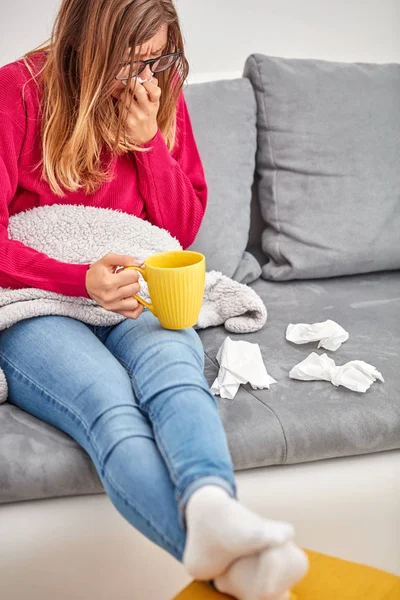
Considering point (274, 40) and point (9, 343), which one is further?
point (274, 40)

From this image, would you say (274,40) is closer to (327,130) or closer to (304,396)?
(327,130)

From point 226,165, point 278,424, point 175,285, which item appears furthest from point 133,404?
point 226,165

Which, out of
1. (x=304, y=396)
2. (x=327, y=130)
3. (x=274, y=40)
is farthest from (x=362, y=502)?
(x=274, y=40)

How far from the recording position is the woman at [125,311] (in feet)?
2.71

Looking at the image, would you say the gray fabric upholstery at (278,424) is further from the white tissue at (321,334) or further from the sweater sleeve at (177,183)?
the sweater sleeve at (177,183)

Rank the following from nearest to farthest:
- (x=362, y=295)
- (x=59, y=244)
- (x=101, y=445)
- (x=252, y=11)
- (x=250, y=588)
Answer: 1. (x=250, y=588)
2. (x=101, y=445)
3. (x=59, y=244)
4. (x=362, y=295)
5. (x=252, y=11)

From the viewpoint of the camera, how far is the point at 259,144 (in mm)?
1778

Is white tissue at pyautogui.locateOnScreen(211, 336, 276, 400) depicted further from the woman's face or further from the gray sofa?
the woman's face

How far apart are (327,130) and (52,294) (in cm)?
90

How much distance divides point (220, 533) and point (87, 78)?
2.66ft

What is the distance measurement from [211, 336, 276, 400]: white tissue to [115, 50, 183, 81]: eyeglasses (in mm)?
531

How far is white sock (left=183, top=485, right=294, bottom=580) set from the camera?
78 cm

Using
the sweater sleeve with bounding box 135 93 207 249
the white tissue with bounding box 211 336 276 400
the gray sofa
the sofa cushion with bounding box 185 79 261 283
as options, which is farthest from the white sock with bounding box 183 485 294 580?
the sofa cushion with bounding box 185 79 261 283

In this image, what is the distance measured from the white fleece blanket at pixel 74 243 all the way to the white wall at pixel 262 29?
732 millimetres
